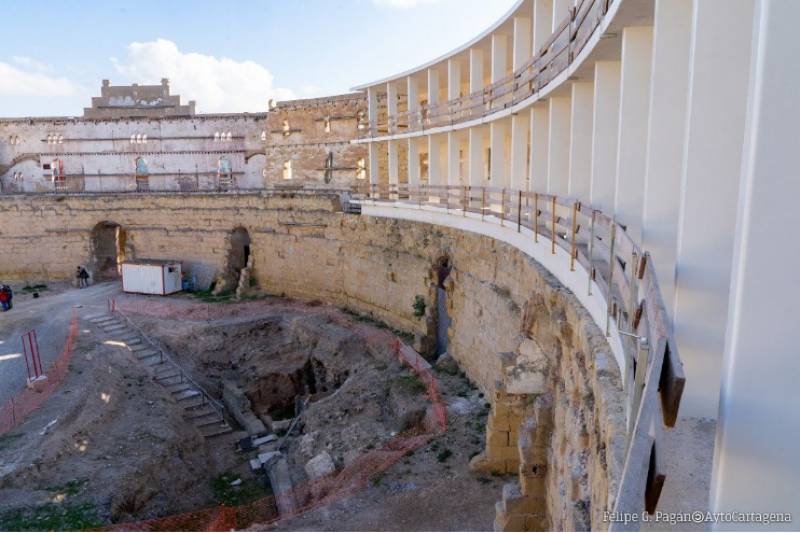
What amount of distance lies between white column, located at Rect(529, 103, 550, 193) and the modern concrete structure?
5.52ft

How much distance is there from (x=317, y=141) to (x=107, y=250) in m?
12.9

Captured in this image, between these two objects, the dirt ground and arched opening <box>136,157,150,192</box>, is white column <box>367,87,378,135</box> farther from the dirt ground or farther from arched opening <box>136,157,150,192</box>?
arched opening <box>136,157,150,192</box>

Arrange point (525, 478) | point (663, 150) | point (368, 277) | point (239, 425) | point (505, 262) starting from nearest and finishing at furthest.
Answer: point (663, 150) → point (525, 478) → point (505, 262) → point (239, 425) → point (368, 277)

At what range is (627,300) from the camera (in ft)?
12.3

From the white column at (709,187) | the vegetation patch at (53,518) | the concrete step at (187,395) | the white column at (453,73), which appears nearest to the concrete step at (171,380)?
the concrete step at (187,395)

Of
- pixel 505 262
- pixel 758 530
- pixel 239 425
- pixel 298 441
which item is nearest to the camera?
pixel 758 530

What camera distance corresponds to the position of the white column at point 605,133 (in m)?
7.07

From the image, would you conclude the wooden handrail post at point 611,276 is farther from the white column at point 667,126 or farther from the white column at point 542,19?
the white column at point 542,19

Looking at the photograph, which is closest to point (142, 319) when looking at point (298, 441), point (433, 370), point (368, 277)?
point (368, 277)

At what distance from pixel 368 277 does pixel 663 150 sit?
48.2 ft

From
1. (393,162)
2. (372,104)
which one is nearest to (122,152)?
(372,104)

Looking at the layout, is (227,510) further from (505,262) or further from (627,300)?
(627,300)

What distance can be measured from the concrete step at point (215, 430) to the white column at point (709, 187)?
13.4 metres

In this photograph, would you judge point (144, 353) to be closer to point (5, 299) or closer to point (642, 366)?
point (5, 299)
